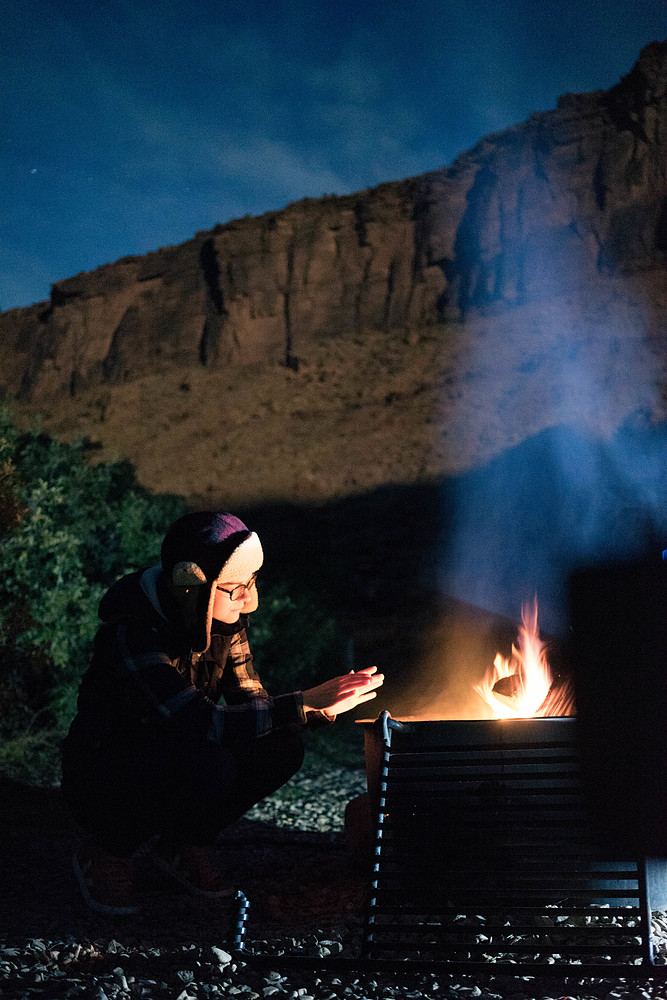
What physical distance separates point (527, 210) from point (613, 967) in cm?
3327

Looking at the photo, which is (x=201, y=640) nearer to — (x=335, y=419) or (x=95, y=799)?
(x=95, y=799)

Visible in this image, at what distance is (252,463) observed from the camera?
2789cm

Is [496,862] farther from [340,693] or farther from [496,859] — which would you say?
[340,693]

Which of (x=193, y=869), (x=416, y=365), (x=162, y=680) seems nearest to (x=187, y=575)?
(x=162, y=680)

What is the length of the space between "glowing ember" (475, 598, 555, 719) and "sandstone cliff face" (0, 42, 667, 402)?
27718 millimetres

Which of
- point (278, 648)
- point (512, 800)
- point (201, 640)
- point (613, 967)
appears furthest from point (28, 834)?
point (278, 648)

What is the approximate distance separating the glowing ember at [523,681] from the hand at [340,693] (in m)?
1.37

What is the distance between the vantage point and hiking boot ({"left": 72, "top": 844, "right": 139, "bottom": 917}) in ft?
9.93

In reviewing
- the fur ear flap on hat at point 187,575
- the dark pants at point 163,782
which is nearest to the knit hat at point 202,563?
the fur ear flap on hat at point 187,575

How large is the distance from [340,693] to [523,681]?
162cm

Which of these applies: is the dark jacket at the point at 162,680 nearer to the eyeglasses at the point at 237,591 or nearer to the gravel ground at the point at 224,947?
the eyeglasses at the point at 237,591

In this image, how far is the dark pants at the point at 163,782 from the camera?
2811mm

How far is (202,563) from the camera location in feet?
9.34

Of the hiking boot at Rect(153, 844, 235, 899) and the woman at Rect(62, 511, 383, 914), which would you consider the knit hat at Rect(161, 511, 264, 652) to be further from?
the hiking boot at Rect(153, 844, 235, 899)
